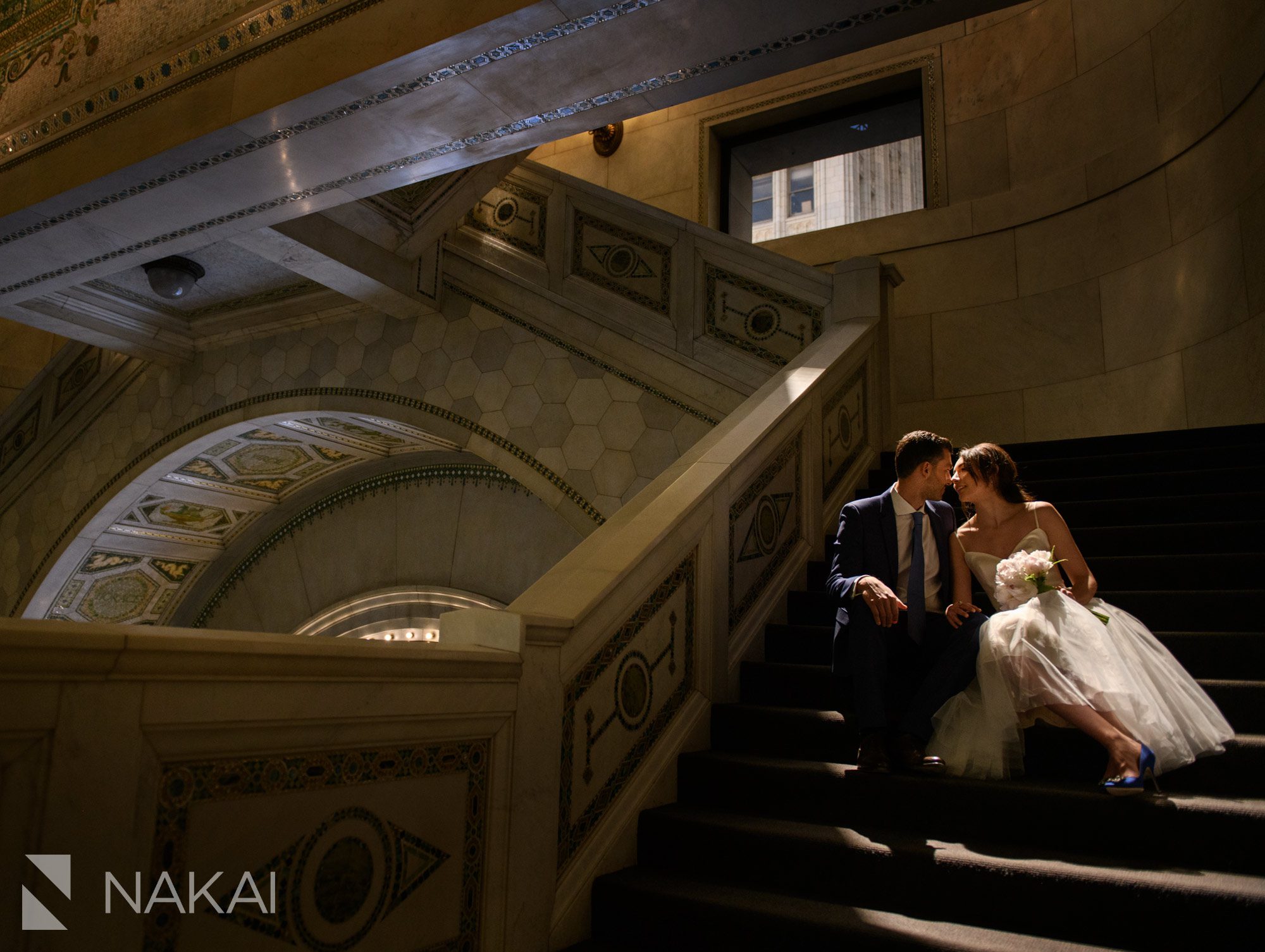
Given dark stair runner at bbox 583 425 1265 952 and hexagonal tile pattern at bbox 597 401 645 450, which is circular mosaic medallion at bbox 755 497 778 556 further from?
hexagonal tile pattern at bbox 597 401 645 450

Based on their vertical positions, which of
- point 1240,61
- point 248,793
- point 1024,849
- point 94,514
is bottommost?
point 1024,849

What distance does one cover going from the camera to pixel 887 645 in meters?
3.10

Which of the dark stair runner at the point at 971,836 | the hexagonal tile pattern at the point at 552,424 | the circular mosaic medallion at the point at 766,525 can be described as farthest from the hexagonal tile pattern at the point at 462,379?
the dark stair runner at the point at 971,836

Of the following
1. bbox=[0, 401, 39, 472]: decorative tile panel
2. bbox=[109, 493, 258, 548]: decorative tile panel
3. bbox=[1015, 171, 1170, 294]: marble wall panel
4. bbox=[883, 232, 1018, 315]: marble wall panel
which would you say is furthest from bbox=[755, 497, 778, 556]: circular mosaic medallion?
bbox=[0, 401, 39, 472]: decorative tile panel

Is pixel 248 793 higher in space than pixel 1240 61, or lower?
lower

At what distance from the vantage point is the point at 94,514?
27.3 ft

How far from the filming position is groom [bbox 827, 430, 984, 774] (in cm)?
288

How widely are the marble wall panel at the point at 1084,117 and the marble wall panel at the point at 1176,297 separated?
3.31 ft

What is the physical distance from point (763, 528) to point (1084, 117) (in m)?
5.04

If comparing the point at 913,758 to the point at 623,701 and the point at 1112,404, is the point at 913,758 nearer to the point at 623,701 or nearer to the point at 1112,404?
the point at 623,701

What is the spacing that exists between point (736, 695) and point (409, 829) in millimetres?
1704

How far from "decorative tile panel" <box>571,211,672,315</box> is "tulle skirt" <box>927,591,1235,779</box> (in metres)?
3.47

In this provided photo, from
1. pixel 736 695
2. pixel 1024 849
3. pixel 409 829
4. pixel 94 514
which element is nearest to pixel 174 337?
pixel 94 514

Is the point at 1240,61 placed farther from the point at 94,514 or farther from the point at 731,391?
the point at 94,514
